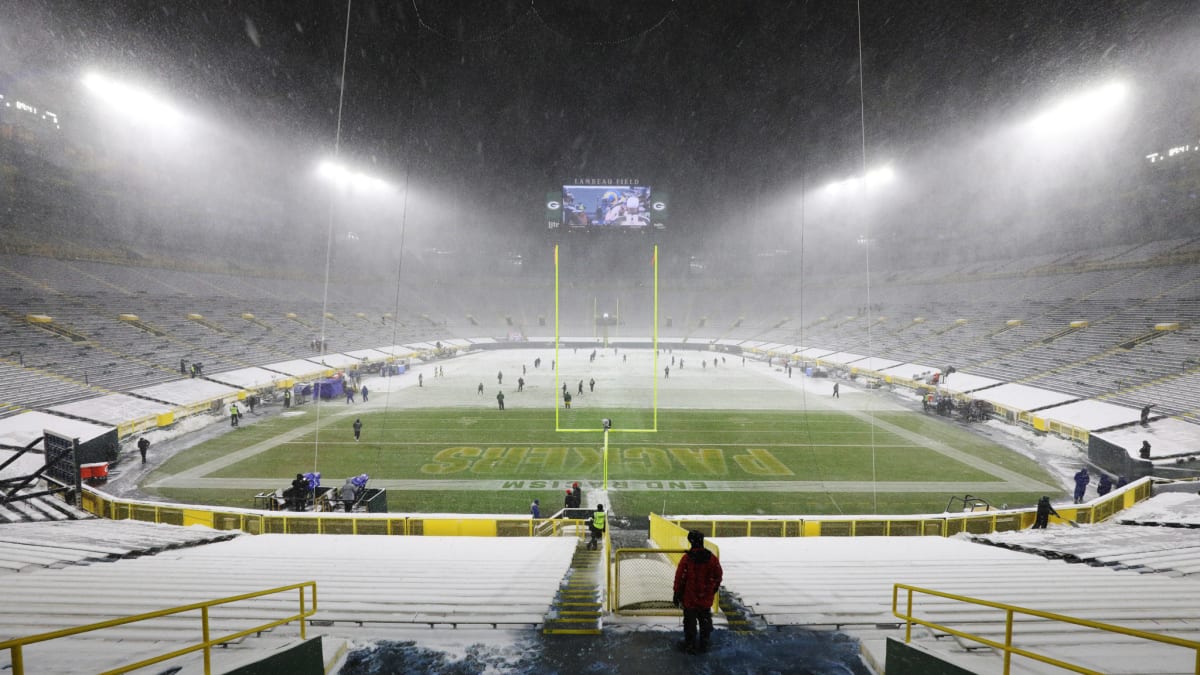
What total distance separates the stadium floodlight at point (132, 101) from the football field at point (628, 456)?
23783 millimetres

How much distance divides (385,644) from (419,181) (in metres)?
56.9

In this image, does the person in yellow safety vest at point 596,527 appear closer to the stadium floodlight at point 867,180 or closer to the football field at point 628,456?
the football field at point 628,456

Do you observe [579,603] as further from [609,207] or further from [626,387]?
[609,207]

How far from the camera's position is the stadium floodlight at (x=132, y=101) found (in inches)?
1125

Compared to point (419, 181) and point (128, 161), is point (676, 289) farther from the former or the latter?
point (128, 161)

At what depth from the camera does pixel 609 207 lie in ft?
173

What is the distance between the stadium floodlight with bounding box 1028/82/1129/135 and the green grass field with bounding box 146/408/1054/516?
83.6 feet

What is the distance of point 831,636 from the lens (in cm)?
410

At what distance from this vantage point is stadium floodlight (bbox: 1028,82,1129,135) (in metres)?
29.7

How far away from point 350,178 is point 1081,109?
193ft

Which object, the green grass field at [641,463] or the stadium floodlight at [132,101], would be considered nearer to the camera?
the green grass field at [641,463]

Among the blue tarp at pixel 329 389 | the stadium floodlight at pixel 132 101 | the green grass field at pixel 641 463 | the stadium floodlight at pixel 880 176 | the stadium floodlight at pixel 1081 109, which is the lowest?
the green grass field at pixel 641 463

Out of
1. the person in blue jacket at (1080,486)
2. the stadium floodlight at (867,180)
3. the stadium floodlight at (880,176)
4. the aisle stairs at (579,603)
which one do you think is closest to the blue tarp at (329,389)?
the aisle stairs at (579,603)

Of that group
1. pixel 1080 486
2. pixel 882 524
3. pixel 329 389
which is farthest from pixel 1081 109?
pixel 329 389
